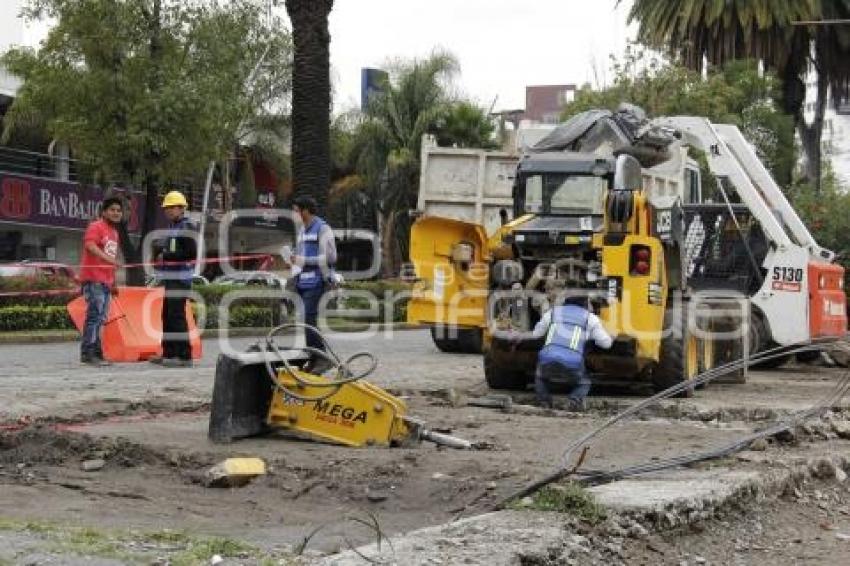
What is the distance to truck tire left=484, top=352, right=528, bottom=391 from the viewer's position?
12641 mm

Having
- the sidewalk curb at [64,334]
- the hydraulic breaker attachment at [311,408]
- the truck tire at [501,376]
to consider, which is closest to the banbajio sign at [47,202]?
the sidewalk curb at [64,334]

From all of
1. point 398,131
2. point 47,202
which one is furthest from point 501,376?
point 398,131

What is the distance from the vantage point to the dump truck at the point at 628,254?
1174 cm

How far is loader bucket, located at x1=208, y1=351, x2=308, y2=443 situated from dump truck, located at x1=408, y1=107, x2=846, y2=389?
4474mm

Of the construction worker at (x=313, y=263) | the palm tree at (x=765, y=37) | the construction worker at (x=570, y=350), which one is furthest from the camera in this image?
the palm tree at (x=765, y=37)

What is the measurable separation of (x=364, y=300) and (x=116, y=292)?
51.1 feet

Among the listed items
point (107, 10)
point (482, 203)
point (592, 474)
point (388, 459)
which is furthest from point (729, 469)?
point (107, 10)

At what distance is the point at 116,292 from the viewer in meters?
13.1

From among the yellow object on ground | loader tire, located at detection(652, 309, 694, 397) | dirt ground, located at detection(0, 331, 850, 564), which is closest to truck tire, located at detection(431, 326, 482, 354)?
loader tire, located at detection(652, 309, 694, 397)

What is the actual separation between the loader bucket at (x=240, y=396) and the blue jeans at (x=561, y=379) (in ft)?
11.1

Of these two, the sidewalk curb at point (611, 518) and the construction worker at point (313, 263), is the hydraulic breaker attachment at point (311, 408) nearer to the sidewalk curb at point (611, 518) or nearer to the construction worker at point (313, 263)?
the sidewalk curb at point (611, 518)

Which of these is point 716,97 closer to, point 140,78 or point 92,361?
point 140,78

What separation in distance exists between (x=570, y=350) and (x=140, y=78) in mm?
12907

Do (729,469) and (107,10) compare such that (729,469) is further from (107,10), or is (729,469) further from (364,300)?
(364,300)
